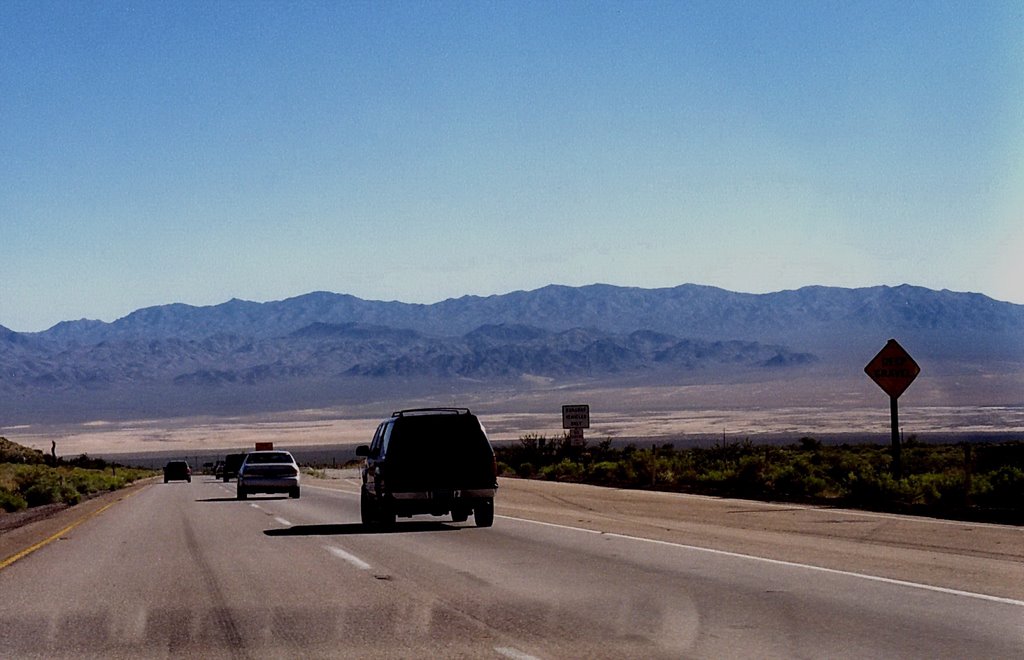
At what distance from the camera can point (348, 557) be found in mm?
17641

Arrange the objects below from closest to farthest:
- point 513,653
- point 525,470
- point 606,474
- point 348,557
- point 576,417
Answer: point 513,653 < point 348,557 < point 606,474 < point 576,417 < point 525,470

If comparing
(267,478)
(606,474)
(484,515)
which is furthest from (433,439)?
(606,474)

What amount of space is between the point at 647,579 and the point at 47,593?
21.6 ft

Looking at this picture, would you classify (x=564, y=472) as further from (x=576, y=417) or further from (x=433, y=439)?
(x=433, y=439)

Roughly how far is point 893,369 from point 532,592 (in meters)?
18.0

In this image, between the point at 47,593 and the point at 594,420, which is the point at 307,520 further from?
the point at 594,420

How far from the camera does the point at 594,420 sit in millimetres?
180000

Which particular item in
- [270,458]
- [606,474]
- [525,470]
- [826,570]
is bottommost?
[826,570]

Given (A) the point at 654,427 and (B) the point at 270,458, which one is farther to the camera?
(A) the point at 654,427

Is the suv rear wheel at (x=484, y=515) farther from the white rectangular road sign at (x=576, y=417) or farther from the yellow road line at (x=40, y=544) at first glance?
the white rectangular road sign at (x=576, y=417)

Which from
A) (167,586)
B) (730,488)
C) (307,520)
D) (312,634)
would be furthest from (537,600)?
(730,488)

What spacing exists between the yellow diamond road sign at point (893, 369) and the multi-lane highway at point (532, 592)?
20.8 ft

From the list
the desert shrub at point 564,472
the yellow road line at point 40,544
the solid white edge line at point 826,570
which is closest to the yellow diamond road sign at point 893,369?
the solid white edge line at point 826,570

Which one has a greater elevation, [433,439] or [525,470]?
[433,439]
